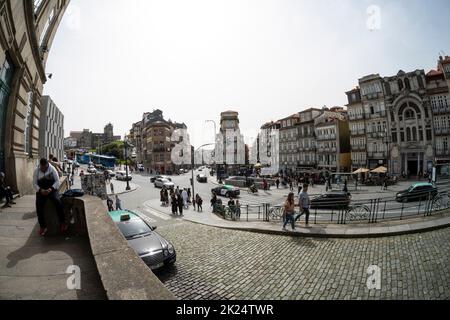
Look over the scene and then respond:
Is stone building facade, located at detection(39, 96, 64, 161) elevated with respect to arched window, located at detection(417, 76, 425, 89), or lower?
lower

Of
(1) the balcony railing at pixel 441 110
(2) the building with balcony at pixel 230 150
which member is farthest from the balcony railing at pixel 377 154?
(2) the building with balcony at pixel 230 150

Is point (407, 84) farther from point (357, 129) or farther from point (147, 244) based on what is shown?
point (147, 244)

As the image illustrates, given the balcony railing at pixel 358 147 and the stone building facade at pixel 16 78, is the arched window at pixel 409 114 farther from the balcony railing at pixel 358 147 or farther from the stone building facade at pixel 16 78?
the stone building facade at pixel 16 78

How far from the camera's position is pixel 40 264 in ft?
11.6

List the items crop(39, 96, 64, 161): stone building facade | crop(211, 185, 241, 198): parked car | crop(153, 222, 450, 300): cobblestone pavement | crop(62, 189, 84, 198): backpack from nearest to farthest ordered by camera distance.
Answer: crop(153, 222, 450, 300): cobblestone pavement → crop(62, 189, 84, 198): backpack → crop(39, 96, 64, 161): stone building facade → crop(211, 185, 241, 198): parked car

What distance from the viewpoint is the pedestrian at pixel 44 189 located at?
15.6 ft

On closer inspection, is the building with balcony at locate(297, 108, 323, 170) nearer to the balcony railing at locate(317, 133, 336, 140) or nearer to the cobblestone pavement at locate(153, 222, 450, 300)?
the balcony railing at locate(317, 133, 336, 140)

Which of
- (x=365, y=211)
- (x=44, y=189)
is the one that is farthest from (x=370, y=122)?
(x=44, y=189)

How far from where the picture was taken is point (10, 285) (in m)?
2.89

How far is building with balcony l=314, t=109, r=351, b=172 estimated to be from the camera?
5128 centimetres

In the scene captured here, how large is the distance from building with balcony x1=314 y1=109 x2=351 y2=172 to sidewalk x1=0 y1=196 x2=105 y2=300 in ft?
177

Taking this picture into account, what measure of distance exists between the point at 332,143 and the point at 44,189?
55.4 m

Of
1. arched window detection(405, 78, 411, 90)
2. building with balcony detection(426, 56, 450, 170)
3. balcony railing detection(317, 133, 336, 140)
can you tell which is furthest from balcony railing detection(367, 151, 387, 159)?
arched window detection(405, 78, 411, 90)
